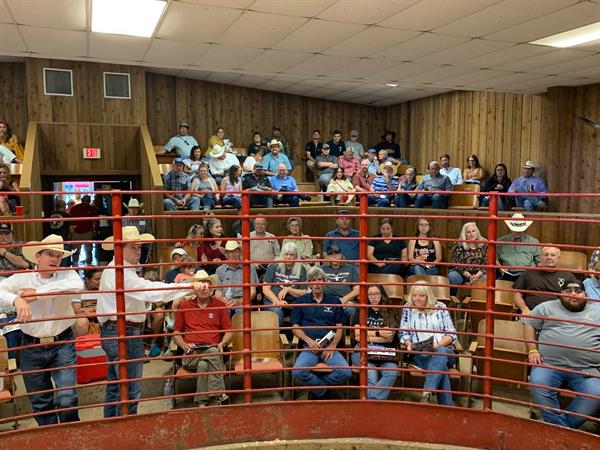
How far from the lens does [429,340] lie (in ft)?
14.1

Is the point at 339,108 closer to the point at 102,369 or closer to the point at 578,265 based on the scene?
the point at 578,265

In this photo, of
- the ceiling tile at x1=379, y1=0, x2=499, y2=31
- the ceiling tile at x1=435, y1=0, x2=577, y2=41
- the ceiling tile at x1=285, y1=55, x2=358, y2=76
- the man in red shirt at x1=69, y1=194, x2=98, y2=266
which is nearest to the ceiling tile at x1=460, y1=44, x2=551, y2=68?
the ceiling tile at x1=435, y1=0, x2=577, y2=41

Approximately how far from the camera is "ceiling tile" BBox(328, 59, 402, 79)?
23.8 feet

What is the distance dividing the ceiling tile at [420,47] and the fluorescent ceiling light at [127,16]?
9.10 ft

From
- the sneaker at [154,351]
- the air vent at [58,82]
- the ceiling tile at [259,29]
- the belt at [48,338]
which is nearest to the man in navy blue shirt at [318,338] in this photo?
the sneaker at [154,351]

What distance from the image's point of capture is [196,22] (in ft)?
17.8

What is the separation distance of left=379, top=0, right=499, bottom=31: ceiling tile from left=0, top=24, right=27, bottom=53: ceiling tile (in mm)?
3889

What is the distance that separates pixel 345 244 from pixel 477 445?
356 cm

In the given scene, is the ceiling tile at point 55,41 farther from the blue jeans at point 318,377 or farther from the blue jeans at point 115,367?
the blue jeans at point 318,377

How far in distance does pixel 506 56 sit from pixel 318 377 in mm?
4774

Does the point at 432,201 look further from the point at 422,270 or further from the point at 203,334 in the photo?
the point at 203,334

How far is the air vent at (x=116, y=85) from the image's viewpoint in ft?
33.7

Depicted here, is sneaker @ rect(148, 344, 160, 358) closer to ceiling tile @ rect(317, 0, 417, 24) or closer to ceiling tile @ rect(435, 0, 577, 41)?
ceiling tile @ rect(317, 0, 417, 24)

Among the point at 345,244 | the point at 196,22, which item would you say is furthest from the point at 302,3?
the point at 345,244
